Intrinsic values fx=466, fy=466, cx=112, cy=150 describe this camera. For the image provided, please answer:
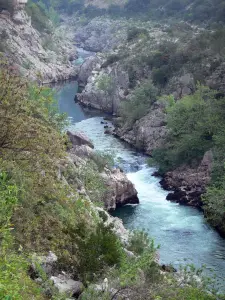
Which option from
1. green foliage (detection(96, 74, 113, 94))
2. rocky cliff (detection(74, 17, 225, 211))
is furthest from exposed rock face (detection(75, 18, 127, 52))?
green foliage (detection(96, 74, 113, 94))

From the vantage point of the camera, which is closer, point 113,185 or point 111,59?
point 113,185

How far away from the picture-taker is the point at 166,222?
30.3 metres

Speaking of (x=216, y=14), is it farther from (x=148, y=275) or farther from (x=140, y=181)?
(x=148, y=275)

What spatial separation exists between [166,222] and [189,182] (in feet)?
23.5

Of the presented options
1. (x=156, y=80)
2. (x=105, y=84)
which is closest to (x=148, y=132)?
(x=156, y=80)

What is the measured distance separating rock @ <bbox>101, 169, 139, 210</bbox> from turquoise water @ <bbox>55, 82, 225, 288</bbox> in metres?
0.66

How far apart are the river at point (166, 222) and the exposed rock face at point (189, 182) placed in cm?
74

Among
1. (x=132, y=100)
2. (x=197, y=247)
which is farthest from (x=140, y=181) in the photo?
(x=132, y=100)

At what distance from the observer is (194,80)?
1996 inches

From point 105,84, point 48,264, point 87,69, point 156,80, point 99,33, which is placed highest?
point 99,33

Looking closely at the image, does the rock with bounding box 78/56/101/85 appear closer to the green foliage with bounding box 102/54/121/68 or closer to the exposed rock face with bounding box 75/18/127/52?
the green foliage with bounding box 102/54/121/68

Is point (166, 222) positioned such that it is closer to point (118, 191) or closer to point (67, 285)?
point (118, 191)

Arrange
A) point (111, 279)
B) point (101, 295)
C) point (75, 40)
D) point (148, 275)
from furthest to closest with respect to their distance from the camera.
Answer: point (75, 40)
point (148, 275)
point (111, 279)
point (101, 295)

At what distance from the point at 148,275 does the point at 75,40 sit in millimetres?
108475
